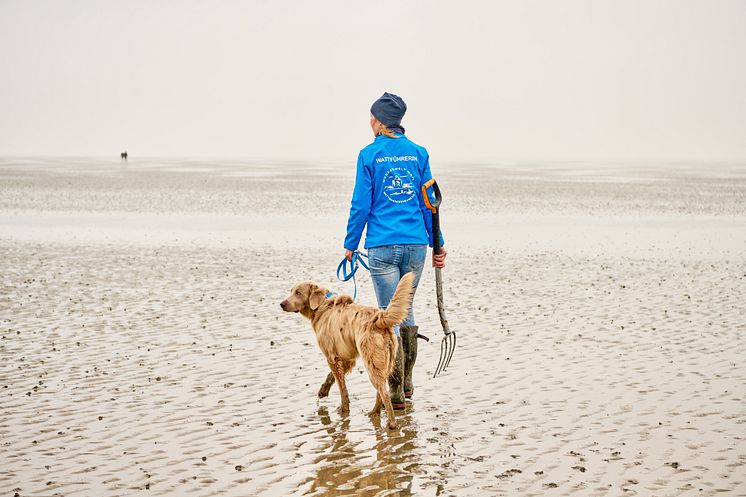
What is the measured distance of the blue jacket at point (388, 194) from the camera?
816 centimetres

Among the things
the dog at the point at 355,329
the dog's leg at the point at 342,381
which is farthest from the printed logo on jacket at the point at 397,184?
the dog's leg at the point at 342,381

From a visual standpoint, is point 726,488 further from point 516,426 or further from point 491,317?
point 491,317

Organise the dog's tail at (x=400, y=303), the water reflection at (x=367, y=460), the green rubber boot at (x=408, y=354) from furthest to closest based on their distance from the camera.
Answer: 1. the green rubber boot at (x=408, y=354)
2. the dog's tail at (x=400, y=303)
3. the water reflection at (x=367, y=460)

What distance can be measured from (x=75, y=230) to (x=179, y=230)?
2.75 m

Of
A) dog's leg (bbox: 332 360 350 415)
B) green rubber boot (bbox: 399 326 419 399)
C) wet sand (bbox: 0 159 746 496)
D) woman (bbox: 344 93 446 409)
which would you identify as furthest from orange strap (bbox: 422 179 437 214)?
wet sand (bbox: 0 159 746 496)

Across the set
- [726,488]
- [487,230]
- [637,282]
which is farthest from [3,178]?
[726,488]

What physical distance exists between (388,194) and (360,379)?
2.20m

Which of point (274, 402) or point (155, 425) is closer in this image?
point (155, 425)

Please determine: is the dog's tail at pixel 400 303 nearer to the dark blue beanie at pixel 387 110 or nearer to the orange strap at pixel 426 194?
the orange strap at pixel 426 194

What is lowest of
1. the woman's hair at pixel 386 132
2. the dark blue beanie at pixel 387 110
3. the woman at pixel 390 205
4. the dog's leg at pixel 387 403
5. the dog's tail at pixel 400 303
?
the dog's leg at pixel 387 403

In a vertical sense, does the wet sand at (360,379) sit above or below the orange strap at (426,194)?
below

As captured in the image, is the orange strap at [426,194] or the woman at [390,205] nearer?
the woman at [390,205]

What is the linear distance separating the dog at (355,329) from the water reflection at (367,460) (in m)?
0.20

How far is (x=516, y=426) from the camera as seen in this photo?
772cm
